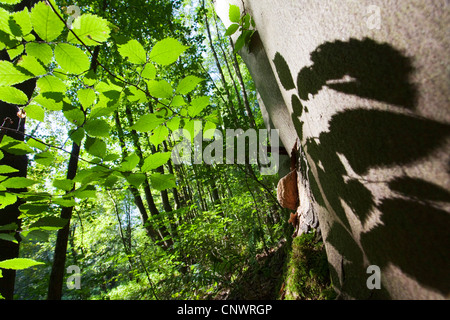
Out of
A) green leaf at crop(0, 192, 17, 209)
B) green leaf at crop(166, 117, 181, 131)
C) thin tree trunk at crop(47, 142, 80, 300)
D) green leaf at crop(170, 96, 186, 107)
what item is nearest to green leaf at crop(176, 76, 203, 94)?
green leaf at crop(170, 96, 186, 107)

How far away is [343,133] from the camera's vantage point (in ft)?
1.78

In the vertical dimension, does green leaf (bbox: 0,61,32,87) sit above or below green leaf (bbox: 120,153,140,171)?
above

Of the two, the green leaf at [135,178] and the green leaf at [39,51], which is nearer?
the green leaf at [39,51]

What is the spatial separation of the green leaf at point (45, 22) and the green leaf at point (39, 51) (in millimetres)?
32

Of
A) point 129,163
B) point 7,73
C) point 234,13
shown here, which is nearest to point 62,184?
point 129,163

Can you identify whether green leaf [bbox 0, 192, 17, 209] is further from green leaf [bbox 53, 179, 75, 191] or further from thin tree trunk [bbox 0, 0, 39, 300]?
thin tree trunk [bbox 0, 0, 39, 300]

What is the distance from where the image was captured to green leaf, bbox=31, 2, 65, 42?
0.52m

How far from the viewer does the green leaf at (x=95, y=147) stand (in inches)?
28.9

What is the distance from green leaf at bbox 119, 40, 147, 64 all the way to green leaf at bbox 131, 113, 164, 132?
A: 0.22 meters

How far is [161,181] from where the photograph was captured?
0.80 metres

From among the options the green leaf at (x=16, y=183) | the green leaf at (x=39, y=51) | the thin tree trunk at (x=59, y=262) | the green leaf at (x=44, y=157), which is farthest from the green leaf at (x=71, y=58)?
the thin tree trunk at (x=59, y=262)

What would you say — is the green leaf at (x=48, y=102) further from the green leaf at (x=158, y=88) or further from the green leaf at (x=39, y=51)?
the green leaf at (x=158, y=88)

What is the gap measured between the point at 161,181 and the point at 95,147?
253 millimetres

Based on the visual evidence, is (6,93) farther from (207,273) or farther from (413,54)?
(207,273)
